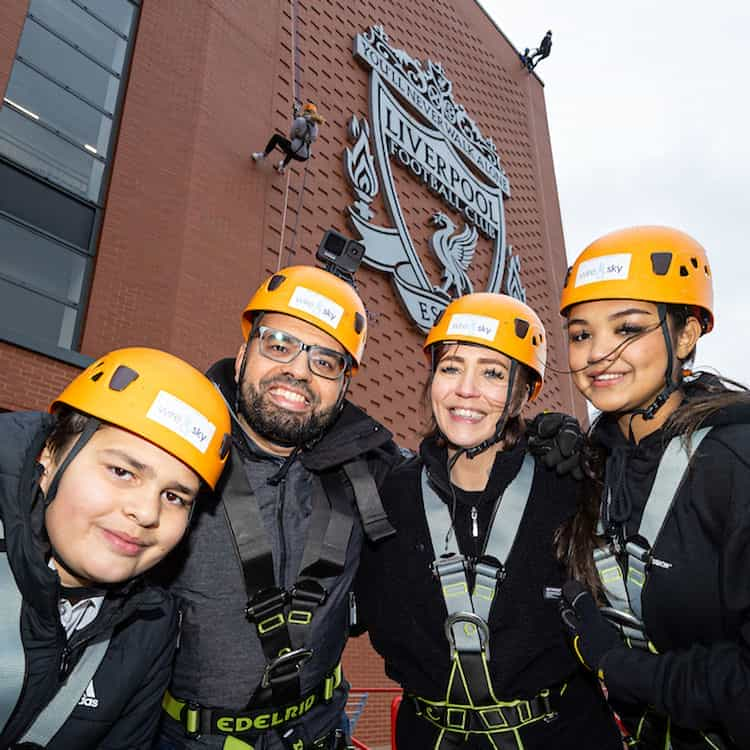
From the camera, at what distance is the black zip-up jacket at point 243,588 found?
2902 millimetres

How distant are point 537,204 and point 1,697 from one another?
24.3m

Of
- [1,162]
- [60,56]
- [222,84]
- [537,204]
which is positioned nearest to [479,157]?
[537,204]

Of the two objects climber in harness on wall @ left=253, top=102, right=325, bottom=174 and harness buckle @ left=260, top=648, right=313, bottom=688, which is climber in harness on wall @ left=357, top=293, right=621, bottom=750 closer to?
harness buckle @ left=260, top=648, right=313, bottom=688

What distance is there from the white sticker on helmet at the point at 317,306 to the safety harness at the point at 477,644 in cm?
146

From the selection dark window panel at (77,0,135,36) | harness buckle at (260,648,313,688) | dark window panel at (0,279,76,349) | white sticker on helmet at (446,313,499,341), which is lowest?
harness buckle at (260,648,313,688)

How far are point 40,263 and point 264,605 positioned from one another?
842 cm

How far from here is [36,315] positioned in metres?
8.91

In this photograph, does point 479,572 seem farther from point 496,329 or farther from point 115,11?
point 115,11

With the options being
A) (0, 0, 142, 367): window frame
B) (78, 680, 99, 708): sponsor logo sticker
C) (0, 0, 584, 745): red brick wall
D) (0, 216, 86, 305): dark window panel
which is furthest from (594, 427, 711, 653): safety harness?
(0, 216, 86, 305): dark window panel

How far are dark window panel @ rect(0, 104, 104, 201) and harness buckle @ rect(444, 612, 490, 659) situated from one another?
977 cm

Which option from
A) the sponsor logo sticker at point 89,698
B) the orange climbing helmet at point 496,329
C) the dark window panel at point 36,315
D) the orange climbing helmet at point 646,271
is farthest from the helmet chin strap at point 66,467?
the dark window panel at point 36,315

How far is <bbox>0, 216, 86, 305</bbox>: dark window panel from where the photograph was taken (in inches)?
351

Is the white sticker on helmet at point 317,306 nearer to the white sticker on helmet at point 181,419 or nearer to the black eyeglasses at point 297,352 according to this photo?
the black eyeglasses at point 297,352

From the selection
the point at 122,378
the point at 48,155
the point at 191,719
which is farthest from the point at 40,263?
the point at 191,719
